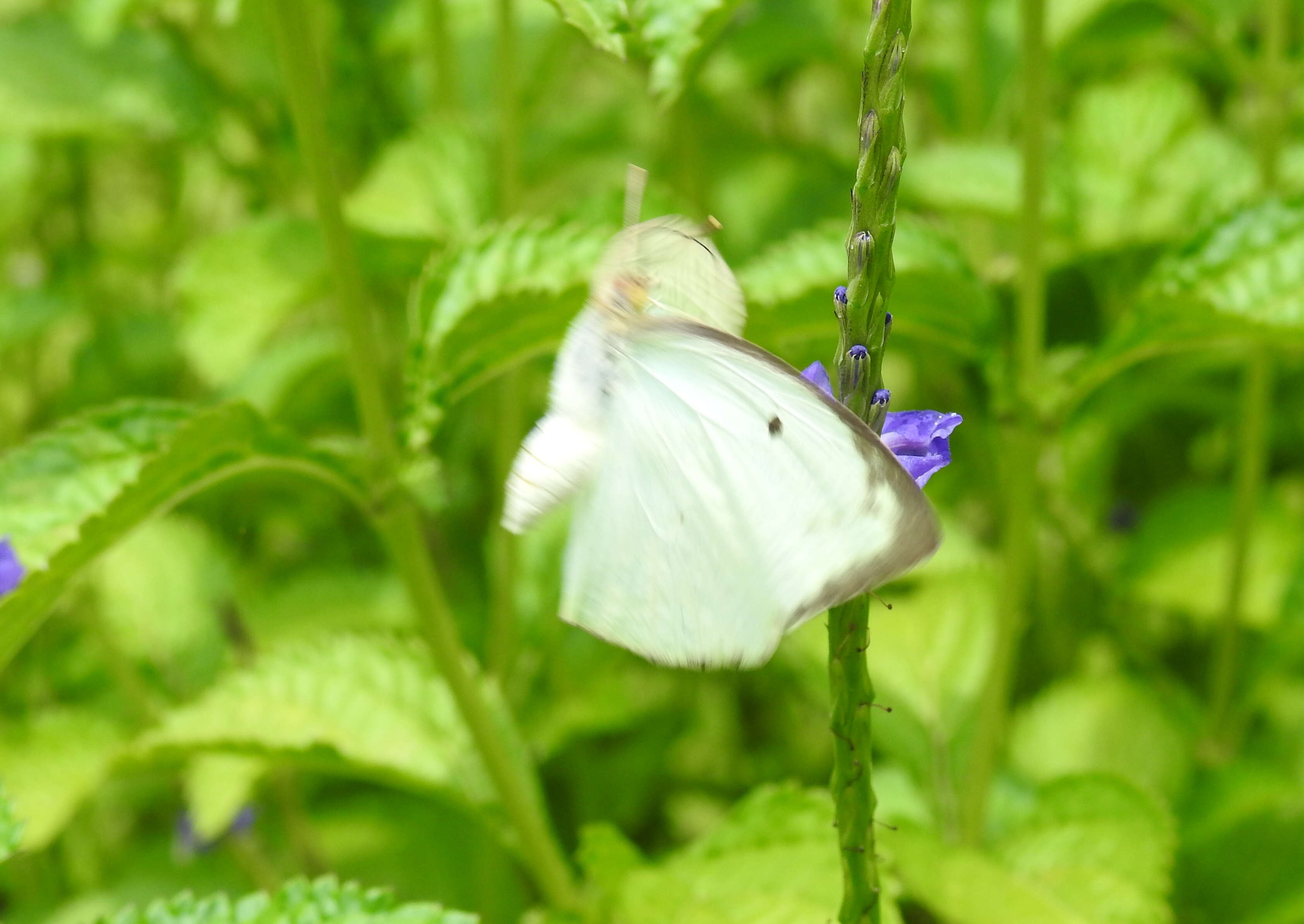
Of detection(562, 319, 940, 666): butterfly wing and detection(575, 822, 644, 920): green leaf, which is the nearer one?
detection(562, 319, 940, 666): butterfly wing

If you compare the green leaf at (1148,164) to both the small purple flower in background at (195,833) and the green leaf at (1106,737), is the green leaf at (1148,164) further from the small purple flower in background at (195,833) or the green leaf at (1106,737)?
the small purple flower in background at (195,833)

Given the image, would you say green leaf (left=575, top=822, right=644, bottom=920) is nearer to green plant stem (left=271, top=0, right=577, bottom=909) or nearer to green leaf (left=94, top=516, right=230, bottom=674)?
green plant stem (left=271, top=0, right=577, bottom=909)

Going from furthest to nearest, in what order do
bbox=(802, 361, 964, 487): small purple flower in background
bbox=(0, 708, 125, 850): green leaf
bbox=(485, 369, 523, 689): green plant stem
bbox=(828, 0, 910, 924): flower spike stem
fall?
bbox=(485, 369, 523, 689): green plant stem
bbox=(0, 708, 125, 850): green leaf
bbox=(802, 361, 964, 487): small purple flower in background
bbox=(828, 0, 910, 924): flower spike stem

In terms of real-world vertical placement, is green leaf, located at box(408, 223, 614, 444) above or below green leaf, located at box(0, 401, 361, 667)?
above

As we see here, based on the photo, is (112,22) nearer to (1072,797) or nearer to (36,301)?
(36,301)

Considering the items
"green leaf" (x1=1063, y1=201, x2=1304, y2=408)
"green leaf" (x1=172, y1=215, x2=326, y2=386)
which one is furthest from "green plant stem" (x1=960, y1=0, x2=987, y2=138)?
"green leaf" (x1=172, y1=215, x2=326, y2=386)

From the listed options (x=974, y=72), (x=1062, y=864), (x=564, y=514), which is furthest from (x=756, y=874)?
(x=974, y=72)

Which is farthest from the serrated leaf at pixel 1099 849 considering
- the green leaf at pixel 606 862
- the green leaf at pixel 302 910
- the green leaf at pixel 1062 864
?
the green leaf at pixel 302 910

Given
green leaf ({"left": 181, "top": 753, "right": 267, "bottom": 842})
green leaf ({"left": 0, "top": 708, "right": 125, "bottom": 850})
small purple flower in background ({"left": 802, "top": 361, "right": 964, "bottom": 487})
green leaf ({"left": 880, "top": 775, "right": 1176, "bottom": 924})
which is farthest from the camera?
green leaf ({"left": 0, "top": 708, "right": 125, "bottom": 850})

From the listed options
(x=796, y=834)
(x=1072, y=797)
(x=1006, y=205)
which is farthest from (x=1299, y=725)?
(x=796, y=834)
